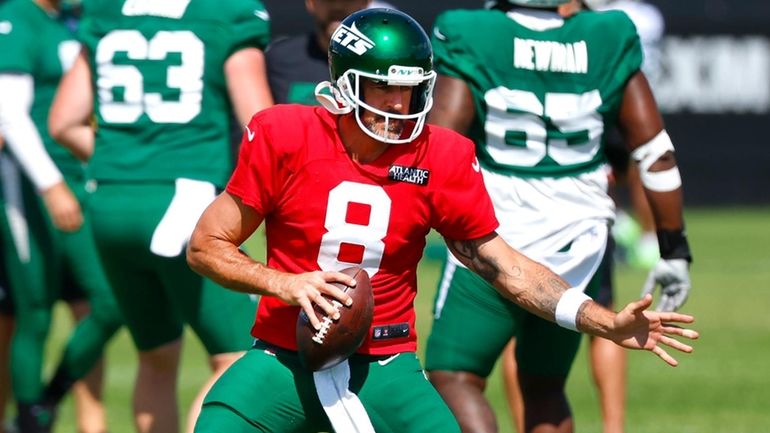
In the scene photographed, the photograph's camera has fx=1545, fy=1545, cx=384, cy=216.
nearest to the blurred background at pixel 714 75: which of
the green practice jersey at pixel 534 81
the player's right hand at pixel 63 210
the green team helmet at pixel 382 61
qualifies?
the player's right hand at pixel 63 210

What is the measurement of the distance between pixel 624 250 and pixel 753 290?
259 cm

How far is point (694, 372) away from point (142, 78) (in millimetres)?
4796

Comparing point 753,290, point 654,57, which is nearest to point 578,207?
point 753,290

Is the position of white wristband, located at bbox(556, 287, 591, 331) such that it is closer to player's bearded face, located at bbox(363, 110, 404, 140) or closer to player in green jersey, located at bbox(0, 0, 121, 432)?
→ player's bearded face, located at bbox(363, 110, 404, 140)

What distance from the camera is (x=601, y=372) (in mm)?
6773

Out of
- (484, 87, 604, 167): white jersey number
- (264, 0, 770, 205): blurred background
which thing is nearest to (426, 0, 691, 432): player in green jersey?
(484, 87, 604, 167): white jersey number

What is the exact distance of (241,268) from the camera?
433cm

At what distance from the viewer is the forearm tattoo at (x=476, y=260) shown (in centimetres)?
463

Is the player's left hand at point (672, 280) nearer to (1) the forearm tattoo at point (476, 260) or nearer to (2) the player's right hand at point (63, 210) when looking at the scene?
(1) the forearm tattoo at point (476, 260)

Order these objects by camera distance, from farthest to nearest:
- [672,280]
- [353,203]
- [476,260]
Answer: [672,280], [476,260], [353,203]

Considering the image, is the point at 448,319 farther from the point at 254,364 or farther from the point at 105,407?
the point at 105,407

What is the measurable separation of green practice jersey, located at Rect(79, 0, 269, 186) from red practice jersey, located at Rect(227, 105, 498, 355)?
4.62ft

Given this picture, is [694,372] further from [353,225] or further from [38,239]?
[353,225]

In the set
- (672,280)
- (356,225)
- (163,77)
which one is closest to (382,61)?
(356,225)
